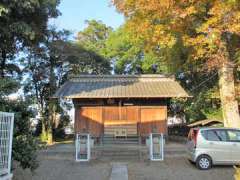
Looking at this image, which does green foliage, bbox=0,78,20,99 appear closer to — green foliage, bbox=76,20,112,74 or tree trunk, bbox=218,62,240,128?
tree trunk, bbox=218,62,240,128

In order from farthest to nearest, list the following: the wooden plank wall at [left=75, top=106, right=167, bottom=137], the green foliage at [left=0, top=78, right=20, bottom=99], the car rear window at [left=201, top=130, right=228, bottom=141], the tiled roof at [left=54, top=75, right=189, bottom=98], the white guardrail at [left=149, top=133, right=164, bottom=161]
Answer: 1. the wooden plank wall at [left=75, top=106, right=167, bottom=137]
2. the tiled roof at [left=54, top=75, right=189, bottom=98]
3. the white guardrail at [left=149, top=133, right=164, bottom=161]
4. the car rear window at [left=201, top=130, right=228, bottom=141]
5. the green foliage at [left=0, top=78, right=20, bottom=99]

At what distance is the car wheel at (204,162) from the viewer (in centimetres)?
1540

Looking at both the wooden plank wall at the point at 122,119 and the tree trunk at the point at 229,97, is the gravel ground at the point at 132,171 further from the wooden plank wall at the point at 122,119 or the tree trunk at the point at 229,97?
the wooden plank wall at the point at 122,119

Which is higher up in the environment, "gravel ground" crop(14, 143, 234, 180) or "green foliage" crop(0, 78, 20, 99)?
"green foliage" crop(0, 78, 20, 99)

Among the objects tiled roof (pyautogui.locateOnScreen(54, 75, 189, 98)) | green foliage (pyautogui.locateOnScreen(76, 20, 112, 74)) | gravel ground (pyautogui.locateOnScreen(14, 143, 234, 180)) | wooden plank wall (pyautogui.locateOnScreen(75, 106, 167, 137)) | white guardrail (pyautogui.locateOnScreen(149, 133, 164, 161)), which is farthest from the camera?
green foliage (pyautogui.locateOnScreen(76, 20, 112, 74))

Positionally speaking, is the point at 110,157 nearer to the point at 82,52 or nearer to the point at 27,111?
the point at 27,111

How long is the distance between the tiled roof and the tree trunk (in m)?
4.28

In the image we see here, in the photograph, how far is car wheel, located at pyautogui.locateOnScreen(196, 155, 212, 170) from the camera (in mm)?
15402

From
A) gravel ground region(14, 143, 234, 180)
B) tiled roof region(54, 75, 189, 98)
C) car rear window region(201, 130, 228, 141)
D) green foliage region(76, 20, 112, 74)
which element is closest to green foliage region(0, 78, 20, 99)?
gravel ground region(14, 143, 234, 180)

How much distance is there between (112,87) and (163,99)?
3.63m

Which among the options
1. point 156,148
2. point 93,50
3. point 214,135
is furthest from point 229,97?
point 93,50

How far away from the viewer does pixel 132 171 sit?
1501 centimetres

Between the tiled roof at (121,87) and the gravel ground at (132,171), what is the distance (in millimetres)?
6581

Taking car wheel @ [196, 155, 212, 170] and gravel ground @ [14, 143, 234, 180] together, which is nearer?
gravel ground @ [14, 143, 234, 180]
